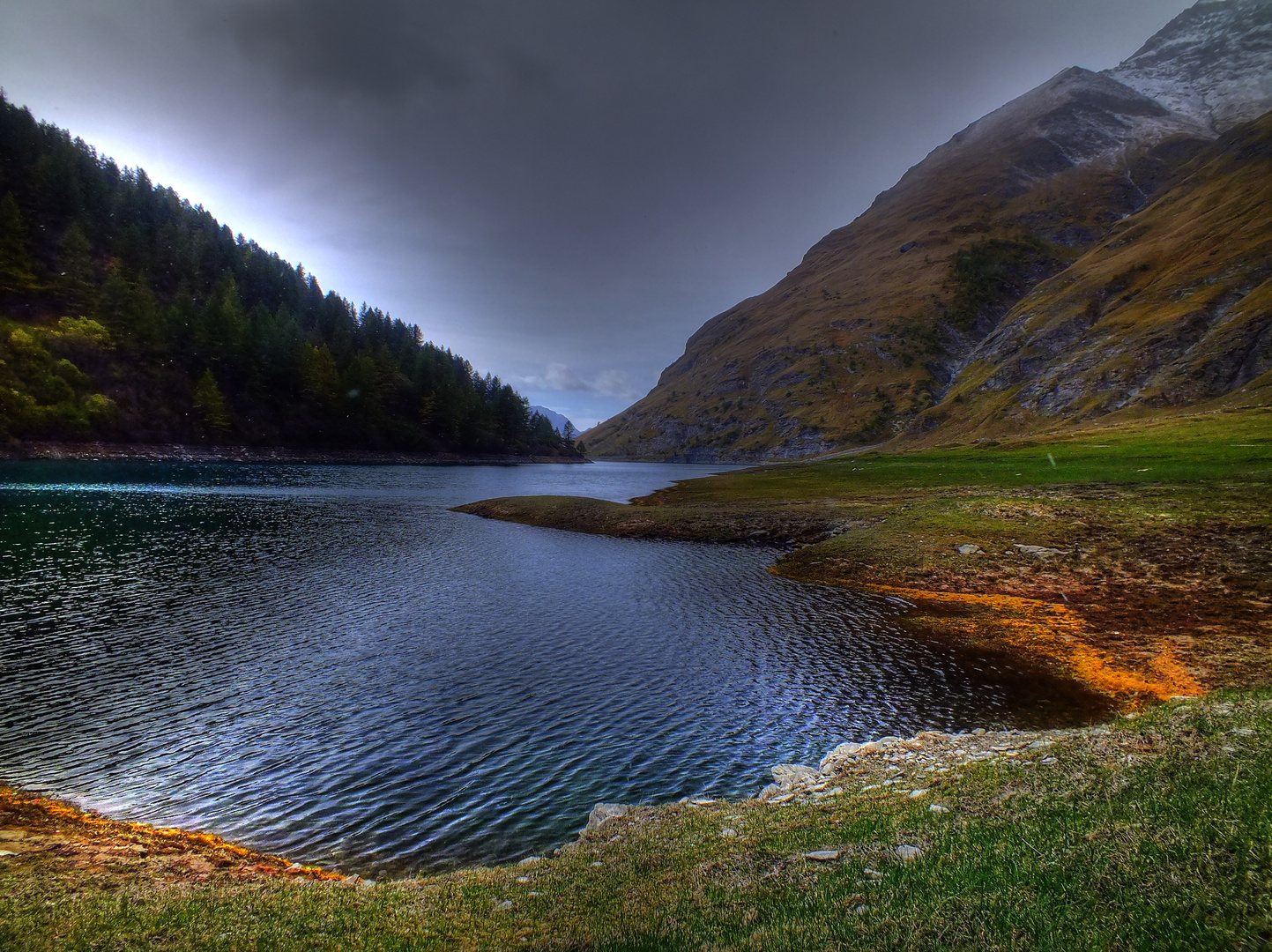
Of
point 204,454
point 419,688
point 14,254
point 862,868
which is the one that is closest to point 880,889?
point 862,868

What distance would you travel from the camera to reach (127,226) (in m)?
164

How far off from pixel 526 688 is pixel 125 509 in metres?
61.6

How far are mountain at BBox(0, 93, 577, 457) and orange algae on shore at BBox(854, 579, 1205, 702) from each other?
144347 mm

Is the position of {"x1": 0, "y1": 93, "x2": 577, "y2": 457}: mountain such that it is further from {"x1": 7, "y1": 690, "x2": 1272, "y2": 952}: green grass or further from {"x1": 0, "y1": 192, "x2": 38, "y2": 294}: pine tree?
{"x1": 7, "y1": 690, "x2": 1272, "y2": 952}: green grass

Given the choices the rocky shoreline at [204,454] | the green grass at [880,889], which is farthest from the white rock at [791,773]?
the rocky shoreline at [204,454]

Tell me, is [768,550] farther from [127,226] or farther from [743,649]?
[127,226]

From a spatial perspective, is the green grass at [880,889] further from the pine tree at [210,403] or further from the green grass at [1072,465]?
the pine tree at [210,403]

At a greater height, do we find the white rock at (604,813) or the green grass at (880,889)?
the green grass at (880,889)

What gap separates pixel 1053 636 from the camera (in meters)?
26.8

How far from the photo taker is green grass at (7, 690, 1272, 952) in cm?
617

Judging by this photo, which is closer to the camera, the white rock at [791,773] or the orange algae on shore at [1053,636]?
the white rock at [791,773]

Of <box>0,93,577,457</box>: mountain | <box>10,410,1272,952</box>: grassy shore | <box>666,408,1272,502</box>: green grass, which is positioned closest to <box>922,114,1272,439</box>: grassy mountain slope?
<box>666,408,1272,502</box>: green grass

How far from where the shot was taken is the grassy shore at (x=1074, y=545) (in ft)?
80.0

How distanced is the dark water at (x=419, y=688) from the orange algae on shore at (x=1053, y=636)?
2.45m
